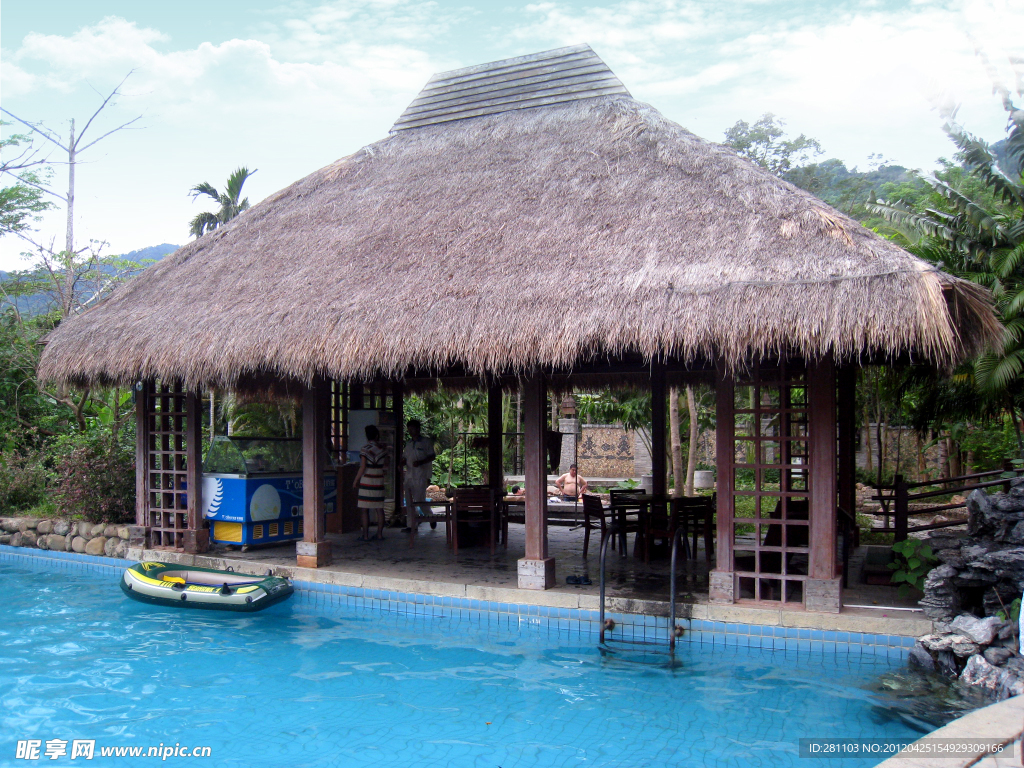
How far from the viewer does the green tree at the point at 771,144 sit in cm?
2433

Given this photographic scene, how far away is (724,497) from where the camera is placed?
6.71m

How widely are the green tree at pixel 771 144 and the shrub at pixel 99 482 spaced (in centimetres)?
A: 2059

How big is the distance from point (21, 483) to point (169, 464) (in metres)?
3.76

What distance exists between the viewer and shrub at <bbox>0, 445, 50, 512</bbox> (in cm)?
1201

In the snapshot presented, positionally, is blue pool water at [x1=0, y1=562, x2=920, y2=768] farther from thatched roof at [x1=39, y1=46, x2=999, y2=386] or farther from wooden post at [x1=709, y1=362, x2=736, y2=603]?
thatched roof at [x1=39, y1=46, x2=999, y2=386]

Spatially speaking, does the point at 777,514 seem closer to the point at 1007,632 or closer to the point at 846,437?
the point at 1007,632

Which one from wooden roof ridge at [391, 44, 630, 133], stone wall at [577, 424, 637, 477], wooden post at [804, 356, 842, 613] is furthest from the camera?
stone wall at [577, 424, 637, 477]

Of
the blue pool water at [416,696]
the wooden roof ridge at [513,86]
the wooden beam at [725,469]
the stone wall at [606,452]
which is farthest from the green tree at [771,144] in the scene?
the blue pool water at [416,696]

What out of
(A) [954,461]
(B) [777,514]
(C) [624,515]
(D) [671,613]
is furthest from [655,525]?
(A) [954,461]

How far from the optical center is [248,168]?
53.3 ft

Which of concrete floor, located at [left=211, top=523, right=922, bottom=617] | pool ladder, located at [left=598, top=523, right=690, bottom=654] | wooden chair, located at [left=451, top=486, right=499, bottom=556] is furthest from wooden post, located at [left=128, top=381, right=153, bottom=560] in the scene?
pool ladder, located at [left=598, top=523, right=690, bottom=654]

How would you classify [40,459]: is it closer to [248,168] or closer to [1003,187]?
[248,168]

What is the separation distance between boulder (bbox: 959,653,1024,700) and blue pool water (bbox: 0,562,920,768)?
0.63 metres

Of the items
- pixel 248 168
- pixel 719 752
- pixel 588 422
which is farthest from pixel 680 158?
pixel 588 422
